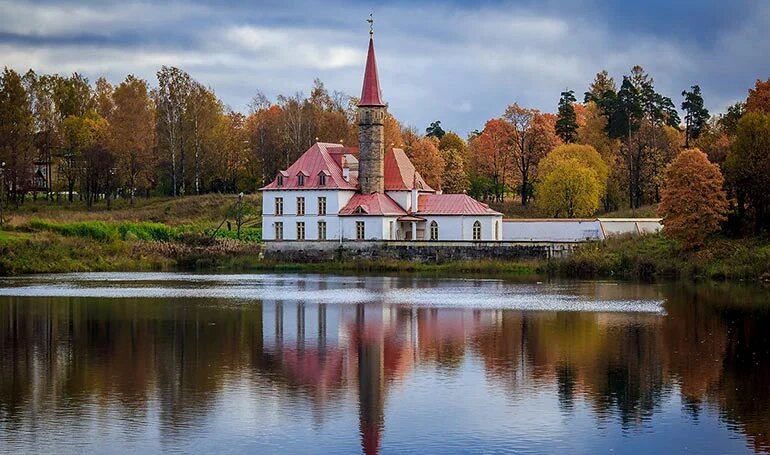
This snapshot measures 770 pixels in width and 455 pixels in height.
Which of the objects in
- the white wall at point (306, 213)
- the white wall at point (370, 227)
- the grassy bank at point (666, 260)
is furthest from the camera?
the white wall at point (306, 213)

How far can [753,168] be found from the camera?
194 ft

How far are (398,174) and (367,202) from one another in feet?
9.51

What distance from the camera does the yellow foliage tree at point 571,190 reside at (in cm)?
7931

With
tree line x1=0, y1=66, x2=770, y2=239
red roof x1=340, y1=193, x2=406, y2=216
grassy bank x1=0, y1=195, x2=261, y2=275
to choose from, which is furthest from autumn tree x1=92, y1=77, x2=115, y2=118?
red roof x1=340, y1=193, x2=406, y2=216

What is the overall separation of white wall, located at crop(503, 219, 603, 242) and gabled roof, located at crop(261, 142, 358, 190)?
9.54 meters

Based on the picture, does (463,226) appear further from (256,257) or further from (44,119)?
(44,119)

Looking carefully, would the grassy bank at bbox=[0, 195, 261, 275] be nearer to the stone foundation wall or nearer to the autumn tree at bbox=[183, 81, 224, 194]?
the stone foundation wall

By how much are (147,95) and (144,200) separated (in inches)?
467

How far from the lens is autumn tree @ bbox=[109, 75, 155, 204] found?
86062mm

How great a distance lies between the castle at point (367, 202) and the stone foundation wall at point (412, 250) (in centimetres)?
56

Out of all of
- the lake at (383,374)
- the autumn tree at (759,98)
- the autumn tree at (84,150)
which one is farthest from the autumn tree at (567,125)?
the lake at (383,374)

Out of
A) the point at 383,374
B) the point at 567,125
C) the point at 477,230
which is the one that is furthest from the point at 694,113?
the point at 383,374

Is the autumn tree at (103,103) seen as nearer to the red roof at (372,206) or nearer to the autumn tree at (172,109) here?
the autumn tree at (172,109)

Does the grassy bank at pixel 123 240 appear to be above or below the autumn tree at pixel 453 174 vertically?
below
